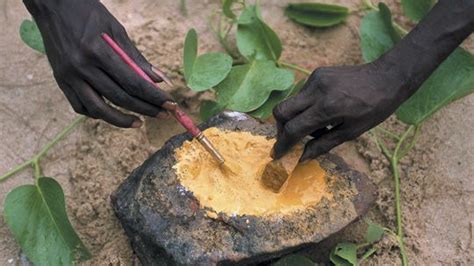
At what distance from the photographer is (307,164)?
158cm

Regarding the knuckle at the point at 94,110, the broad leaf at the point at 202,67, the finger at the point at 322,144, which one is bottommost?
the broad leaf at the point at 202,67

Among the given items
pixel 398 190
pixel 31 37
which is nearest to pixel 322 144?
pixel 398 190

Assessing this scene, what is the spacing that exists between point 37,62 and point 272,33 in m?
0.56

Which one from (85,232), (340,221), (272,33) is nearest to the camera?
(340,221)

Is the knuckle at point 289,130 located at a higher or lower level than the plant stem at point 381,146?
higher

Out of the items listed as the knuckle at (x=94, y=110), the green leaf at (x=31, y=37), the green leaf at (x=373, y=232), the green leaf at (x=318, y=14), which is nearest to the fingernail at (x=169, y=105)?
the knuckle at (x=94, y=110)

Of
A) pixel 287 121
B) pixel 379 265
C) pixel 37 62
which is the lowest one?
pixel 379 265

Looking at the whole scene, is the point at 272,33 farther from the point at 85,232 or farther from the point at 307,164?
the point at 85,232

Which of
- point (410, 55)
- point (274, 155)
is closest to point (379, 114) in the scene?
point (410, 55)

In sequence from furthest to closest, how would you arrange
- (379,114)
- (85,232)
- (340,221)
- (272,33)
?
(272,33), (85,232), (340,221), (379,114)

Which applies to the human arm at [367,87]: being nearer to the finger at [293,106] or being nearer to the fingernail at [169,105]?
the finger at [293,106]

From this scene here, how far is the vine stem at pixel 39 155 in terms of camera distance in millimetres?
1751

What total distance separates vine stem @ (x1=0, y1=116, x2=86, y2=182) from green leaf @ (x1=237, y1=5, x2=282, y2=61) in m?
0.41

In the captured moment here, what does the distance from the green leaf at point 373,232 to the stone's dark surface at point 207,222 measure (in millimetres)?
52
